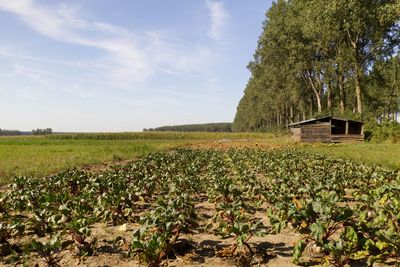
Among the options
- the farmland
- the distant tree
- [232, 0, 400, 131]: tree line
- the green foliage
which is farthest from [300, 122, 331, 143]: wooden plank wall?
the distant tree

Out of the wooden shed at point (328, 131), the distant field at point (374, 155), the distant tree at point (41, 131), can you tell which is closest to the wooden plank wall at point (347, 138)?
the wooden shed at point (328, 131)

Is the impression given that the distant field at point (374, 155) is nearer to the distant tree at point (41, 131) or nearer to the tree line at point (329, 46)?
the tree line at point (329, 46)

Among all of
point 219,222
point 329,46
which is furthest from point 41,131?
point 219,222

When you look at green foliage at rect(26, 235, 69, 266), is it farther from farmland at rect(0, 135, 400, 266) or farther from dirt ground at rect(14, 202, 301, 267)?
dirt ground at rect(14, 202, 301, 267)

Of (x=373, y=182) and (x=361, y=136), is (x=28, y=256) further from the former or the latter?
(x=361, y=136)

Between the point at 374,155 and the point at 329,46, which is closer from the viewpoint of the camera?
the point at 374,155

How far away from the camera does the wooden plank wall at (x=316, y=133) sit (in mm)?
42000

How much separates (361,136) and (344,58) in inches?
411

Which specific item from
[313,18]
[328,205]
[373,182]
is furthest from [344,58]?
[328,205]

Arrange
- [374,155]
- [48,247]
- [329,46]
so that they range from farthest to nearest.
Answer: [329,46]
[374,155]
[48,247]

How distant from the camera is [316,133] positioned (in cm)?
4238

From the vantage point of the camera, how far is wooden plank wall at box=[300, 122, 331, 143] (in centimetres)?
4200

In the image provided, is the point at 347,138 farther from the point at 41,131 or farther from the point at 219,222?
the point at 41,131

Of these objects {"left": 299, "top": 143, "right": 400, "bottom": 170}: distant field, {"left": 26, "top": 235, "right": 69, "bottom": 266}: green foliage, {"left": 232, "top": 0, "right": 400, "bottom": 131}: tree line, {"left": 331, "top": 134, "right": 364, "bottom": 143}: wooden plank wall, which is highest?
{"left": 232, "top": 0, "right": 400, "bottom": 131}: tree line
